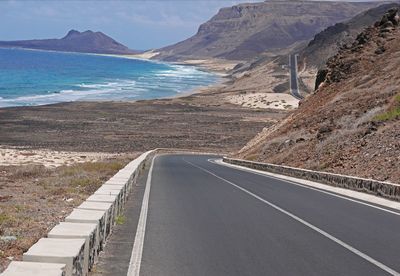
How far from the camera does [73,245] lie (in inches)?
281

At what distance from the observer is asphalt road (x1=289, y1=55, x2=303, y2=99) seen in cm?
11901

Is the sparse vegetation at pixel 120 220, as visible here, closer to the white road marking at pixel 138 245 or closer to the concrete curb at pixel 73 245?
the white road marking at pixel 138 245

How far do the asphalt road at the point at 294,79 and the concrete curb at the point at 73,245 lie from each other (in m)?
104

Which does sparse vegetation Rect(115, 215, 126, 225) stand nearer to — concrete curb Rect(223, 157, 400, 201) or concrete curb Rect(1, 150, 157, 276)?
concrete curb Rect(1, 150, 157, 276)

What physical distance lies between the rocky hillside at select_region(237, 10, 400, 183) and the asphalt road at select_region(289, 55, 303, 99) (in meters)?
64.3

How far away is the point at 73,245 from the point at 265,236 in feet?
16.0

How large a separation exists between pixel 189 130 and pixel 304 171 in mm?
48192

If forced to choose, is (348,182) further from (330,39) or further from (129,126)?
(330,39)

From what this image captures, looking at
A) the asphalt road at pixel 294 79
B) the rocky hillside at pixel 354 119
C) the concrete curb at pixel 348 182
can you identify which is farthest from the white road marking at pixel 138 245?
the asphalt road at pixel 294 79

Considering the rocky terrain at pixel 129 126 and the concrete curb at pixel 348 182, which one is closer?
the concrete curb at pixel 348 182

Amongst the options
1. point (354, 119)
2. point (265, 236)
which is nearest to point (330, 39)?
point (354, 119)

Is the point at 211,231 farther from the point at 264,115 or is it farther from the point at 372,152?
the point at 264,115

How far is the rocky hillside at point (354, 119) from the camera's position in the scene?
25578 mm

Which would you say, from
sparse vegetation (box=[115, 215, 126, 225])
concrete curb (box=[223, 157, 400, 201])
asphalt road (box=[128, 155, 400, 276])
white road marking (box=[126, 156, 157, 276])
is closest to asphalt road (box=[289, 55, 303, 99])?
concrete curb (box=[223, 157, 400, 201])
